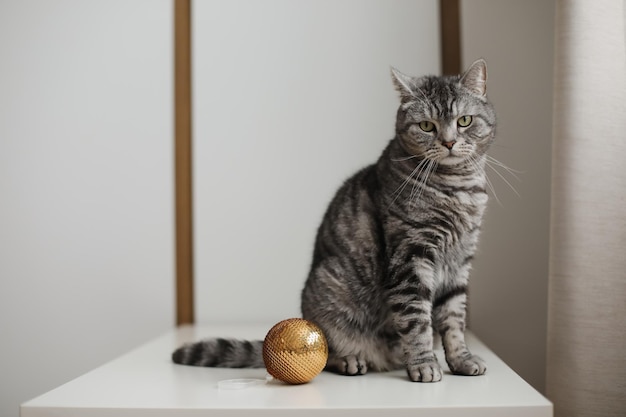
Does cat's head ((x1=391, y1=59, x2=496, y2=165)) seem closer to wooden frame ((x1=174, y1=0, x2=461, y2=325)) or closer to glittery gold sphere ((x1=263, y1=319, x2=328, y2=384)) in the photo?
glittery gold sphere ((x1=263, y1=319, x2=328, y2=384))

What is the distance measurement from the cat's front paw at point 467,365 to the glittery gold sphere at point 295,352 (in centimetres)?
25

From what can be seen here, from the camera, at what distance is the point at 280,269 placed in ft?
6.17

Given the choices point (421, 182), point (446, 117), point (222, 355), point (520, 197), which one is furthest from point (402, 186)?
point (520, 197)

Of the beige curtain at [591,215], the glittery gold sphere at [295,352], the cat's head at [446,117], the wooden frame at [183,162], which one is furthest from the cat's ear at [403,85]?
the wooden frame at [183,162]

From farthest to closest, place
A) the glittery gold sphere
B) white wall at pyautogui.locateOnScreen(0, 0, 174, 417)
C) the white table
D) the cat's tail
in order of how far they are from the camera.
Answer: white wall at pyautogui.locateOnScreen(0, 0, 174, 417) → the cat's tail → the glittery gold sphere → the white table

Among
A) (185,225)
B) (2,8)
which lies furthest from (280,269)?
(2,8)

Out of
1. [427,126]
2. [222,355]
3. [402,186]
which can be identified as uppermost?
[427,126]

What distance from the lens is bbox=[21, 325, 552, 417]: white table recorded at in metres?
0.97

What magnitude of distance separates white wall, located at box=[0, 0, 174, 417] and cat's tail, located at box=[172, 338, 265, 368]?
1.84 ft

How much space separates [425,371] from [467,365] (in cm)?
10

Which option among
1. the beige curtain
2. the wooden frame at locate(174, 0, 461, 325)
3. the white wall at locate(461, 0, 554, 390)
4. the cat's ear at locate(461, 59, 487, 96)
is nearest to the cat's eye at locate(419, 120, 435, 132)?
the cat's ear at locate(461, 59, 487, 96)

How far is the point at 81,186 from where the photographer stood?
1.91 meters

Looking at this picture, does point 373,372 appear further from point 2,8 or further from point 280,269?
point 2,8

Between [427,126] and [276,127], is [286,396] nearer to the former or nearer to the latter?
[427,126]
